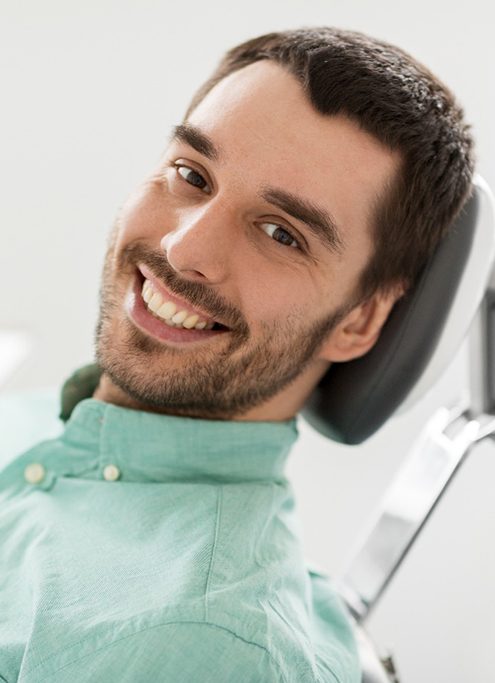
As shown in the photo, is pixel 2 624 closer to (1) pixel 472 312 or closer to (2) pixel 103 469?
(2) pixel 103 469

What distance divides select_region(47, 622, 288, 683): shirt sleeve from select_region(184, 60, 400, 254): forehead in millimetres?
521

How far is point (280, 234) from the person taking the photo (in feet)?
3.63

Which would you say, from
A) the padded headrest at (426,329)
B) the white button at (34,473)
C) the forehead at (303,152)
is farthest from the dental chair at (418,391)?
the white button at (34,473)

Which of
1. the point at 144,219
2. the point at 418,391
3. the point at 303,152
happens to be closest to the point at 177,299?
the point at 144,219

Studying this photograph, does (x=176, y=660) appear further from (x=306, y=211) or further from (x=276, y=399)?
(x=306, y=211)

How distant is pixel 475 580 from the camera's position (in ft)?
3.72

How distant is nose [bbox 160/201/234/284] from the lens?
3.42ft

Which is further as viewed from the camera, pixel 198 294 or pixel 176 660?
pixel 198 294

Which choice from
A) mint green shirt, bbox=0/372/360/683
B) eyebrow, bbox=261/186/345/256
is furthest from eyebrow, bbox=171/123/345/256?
mint green shirt, bbox=0/372/360/683

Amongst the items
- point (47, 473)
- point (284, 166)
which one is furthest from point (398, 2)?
point (47, 473)

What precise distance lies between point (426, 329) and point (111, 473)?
436 millimetres

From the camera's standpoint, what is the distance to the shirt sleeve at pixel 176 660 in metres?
0.81

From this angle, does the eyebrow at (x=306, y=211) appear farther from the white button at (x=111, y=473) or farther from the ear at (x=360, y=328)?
the white button at (x=111, y=473)

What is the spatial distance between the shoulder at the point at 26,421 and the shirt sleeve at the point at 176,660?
0.53 m
